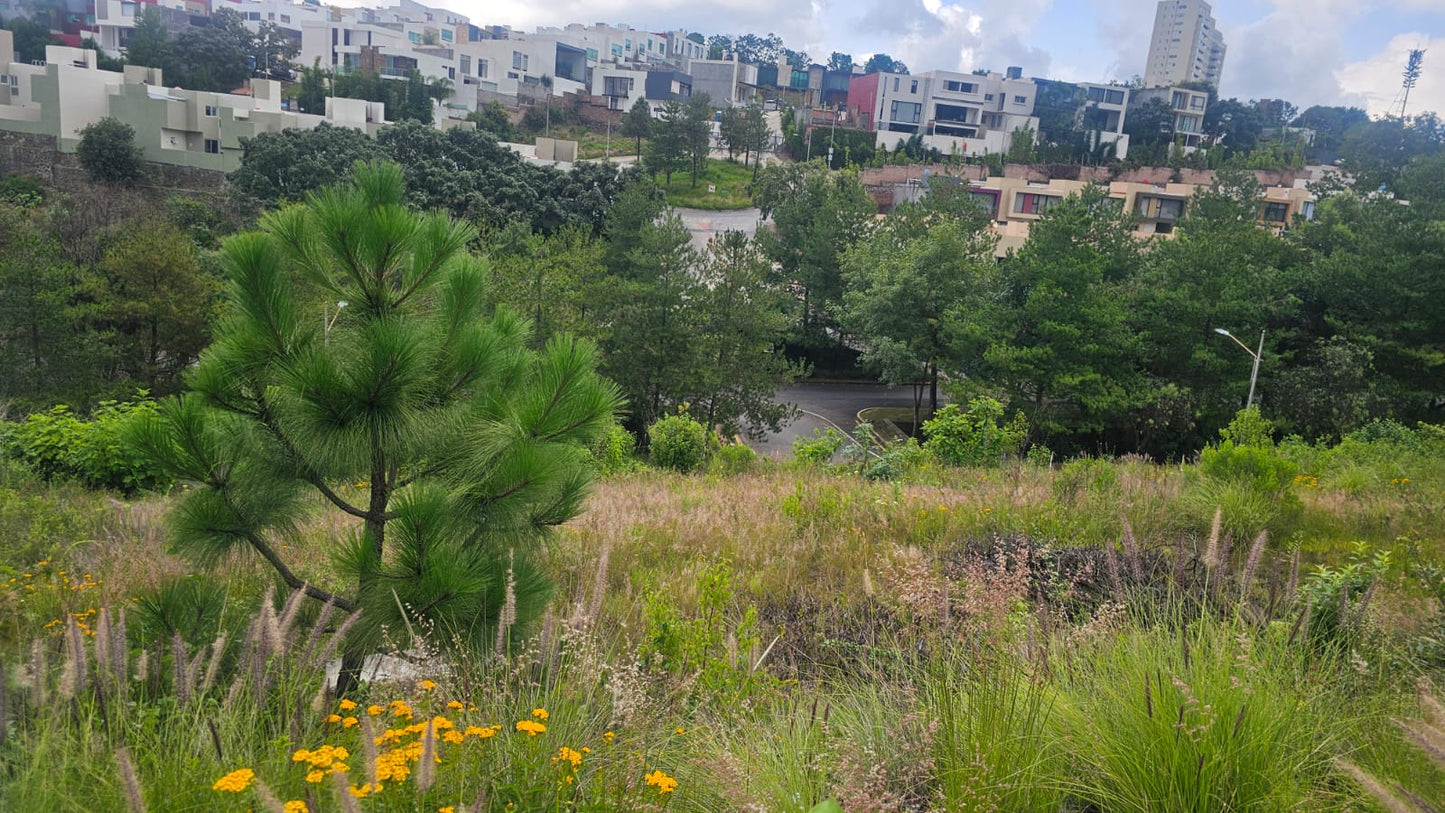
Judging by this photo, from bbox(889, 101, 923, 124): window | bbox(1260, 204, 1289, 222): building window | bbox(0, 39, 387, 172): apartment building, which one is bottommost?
bbox(0, 39, 387, 172): apartment building

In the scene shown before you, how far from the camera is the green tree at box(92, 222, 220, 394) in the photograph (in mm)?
21266

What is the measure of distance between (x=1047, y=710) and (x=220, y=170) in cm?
4873

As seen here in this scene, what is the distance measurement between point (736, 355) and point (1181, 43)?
147 m

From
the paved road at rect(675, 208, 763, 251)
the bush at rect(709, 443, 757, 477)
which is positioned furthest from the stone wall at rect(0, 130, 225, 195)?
the bush at rect(709, 443, 757, 477)

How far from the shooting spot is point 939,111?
73.2m

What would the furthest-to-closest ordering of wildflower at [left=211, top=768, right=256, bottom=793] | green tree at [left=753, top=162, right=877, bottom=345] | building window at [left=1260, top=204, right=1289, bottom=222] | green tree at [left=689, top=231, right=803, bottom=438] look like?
building window at [left=1260, top=204, right=1289, bottom=222] → green tree at [left=753, top=162, right=877, bottom=345] → green tree at [left=689, top=231, right=803, bottom=438] → wildflower at [left=211, top=768, right=256, bottom=793]

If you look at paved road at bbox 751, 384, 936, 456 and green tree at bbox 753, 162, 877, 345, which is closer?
paved road at bbox 751, 384, 936, 456

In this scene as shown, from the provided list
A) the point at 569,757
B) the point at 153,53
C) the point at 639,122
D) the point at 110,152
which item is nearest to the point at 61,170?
the point at 110,152

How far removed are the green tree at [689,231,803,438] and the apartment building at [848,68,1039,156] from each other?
161ft

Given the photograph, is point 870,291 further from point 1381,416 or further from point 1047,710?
point 1047,710

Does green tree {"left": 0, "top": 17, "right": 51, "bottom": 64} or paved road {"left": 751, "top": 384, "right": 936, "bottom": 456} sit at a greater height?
green tree {"left": 0, "top": 17, "right": 51, "bottom": 64}

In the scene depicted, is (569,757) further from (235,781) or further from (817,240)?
(817,240)

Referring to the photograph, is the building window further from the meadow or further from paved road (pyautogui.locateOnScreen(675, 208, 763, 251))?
the meadow

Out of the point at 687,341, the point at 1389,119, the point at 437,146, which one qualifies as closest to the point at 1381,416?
the point at 687,341
